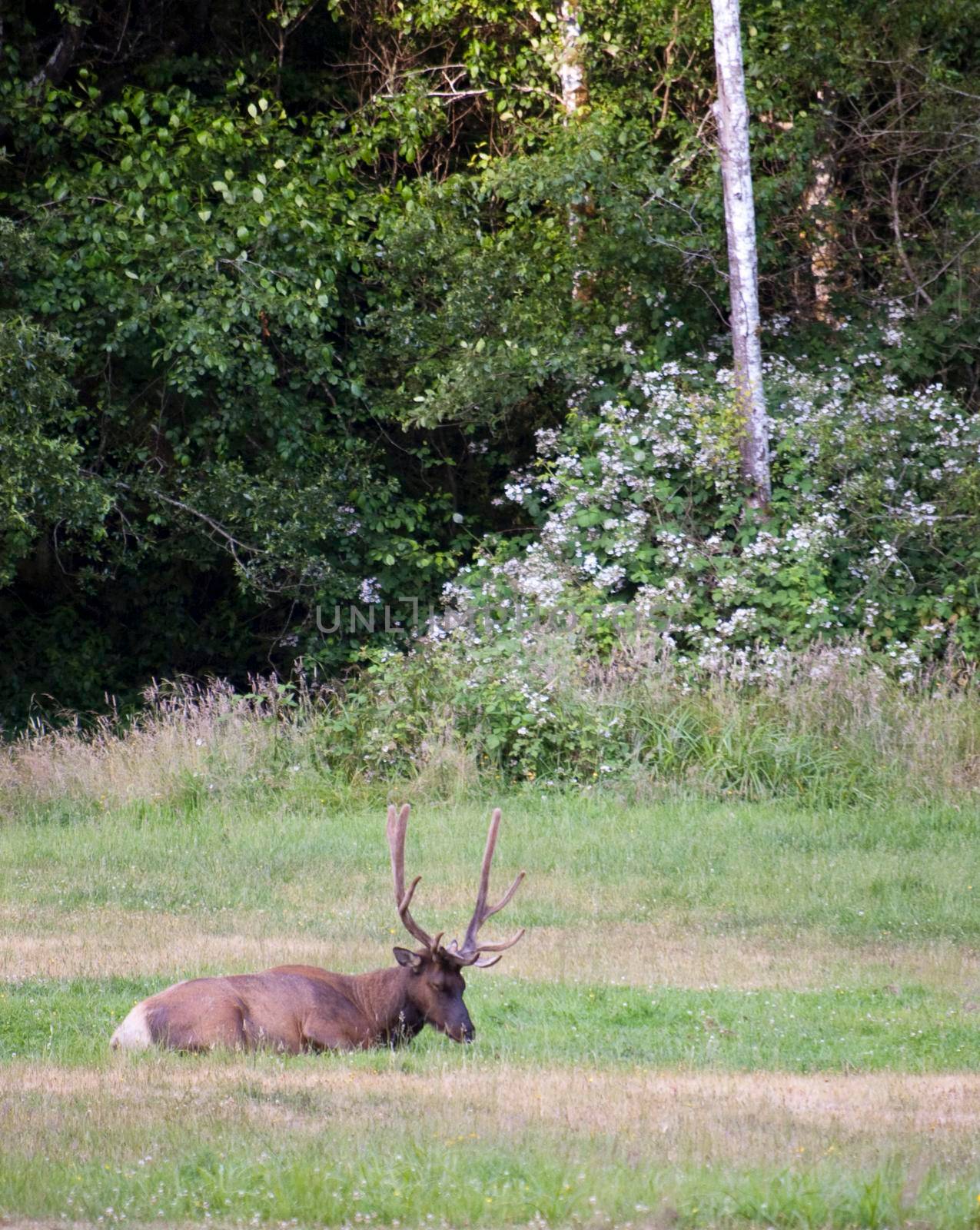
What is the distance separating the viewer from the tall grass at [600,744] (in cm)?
1401

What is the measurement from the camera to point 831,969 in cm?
938

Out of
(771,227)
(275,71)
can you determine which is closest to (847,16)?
(771,227)

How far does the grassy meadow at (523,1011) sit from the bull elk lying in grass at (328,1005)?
0.17 metres

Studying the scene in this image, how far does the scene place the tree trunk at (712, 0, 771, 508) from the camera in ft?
54.4

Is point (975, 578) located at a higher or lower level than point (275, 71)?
lower

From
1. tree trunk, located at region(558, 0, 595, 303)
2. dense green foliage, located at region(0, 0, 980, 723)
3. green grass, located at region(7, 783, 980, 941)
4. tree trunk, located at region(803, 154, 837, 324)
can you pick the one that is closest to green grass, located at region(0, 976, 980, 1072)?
green grass, located at region(7, 783, 980, 941)

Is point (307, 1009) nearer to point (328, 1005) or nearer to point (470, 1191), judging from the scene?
point (328, 1005)

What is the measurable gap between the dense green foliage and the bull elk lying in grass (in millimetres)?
8875

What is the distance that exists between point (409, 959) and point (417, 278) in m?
13.0

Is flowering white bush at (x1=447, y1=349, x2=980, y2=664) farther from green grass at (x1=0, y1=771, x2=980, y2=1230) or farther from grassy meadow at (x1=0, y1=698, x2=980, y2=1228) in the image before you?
green grass at (x1=0, y1=771, x2=980, y2=1230)

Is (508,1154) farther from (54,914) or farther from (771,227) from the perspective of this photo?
(771,227)

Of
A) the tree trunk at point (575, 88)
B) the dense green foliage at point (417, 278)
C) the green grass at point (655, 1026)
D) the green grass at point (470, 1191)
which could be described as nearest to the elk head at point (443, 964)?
the green grass at point (655, 1026)

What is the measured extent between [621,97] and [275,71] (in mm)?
4453

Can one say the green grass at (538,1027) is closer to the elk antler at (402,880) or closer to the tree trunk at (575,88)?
the elk antler at (402,880)
